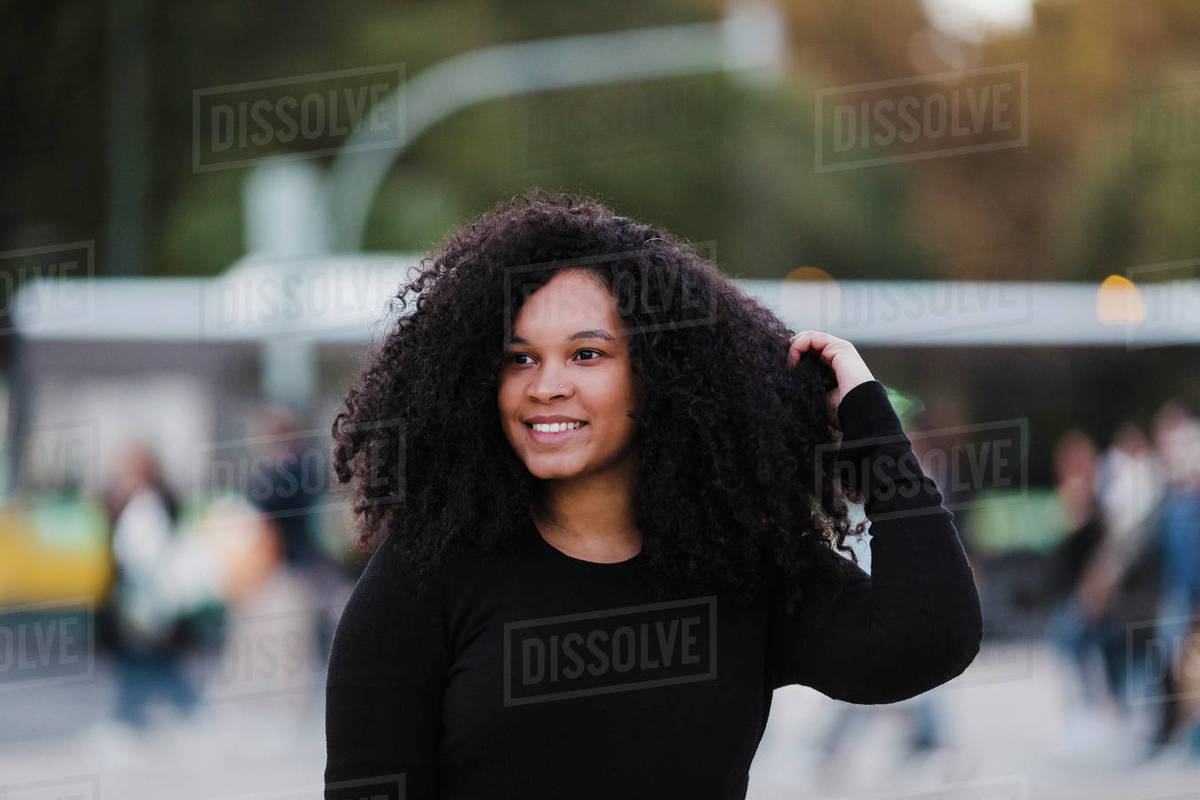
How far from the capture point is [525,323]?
2307mm

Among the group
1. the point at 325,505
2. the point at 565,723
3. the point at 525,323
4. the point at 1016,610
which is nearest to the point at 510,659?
the point at 565,723

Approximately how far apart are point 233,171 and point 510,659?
17.1 meters

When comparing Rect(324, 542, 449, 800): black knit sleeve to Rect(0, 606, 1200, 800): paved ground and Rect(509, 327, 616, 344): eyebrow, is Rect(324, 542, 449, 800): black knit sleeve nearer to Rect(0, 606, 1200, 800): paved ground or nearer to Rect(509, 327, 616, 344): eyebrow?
Rect(509, 327, 616, 344): eyebrow

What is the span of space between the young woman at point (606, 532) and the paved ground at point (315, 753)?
17.7 ft

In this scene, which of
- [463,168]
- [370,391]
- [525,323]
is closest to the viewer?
[525,323]

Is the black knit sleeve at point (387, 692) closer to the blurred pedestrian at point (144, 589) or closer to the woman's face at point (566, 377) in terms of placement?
the woman's face at point (566, 377)

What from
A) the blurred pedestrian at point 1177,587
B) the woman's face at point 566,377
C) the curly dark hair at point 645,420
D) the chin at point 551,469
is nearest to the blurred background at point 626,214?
the blurred pedestrian at point 1177,587

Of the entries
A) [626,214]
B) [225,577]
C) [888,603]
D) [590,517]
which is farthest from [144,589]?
[888,603]

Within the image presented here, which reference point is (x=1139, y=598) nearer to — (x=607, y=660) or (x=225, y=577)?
(x=225, y=577)

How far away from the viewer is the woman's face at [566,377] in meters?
2.28

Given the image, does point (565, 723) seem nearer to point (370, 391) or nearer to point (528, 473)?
point (528, 473)

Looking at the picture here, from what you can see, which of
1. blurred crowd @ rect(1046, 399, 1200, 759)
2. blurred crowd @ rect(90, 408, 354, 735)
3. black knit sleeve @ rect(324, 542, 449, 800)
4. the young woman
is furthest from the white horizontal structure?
black knit sleeve @ rect(324, 542, 449, 800)

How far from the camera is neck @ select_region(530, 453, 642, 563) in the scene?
2.32 metres

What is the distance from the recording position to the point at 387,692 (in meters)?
2.12
